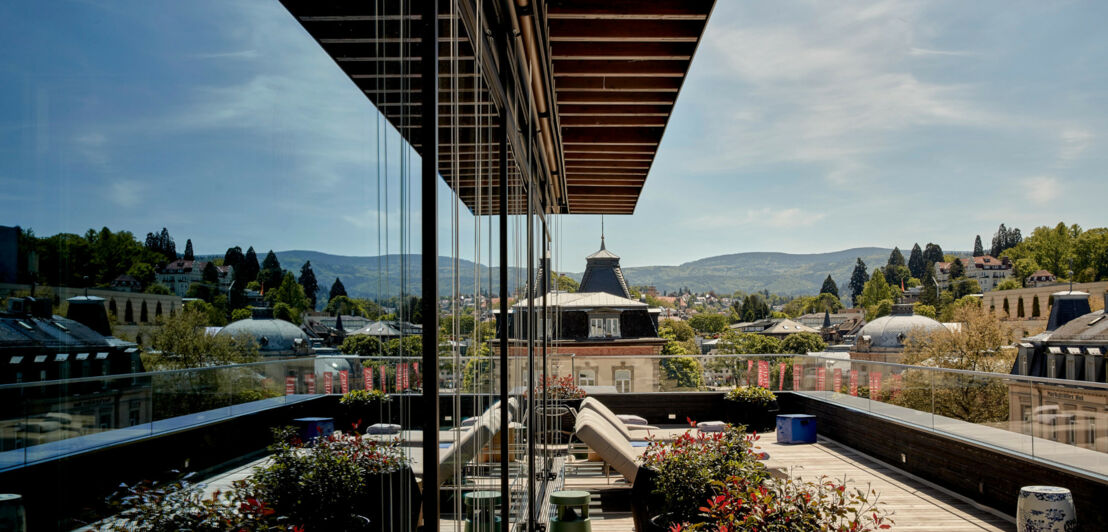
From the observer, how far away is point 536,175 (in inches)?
203

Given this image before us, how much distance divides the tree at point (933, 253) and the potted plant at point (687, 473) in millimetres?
164041

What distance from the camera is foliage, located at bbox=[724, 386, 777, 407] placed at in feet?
35.0

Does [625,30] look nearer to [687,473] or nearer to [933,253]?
[687,473]

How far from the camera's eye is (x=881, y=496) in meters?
6.96

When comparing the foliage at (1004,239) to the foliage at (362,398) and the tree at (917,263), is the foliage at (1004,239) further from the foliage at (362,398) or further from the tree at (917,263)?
the foliage at (362,398)

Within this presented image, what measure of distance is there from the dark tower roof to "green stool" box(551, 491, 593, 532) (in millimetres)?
56885

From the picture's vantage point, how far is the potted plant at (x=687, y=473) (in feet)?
12.1

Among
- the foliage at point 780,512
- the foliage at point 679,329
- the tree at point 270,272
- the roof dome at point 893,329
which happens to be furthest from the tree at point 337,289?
the foliage at point 679,329

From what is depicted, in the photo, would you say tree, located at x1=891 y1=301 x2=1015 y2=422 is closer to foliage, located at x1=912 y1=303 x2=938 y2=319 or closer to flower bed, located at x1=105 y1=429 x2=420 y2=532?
foliage, located at x1=912 y1=303 x2=938 y2=319

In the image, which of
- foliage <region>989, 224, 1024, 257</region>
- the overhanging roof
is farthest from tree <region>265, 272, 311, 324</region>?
foliage <region>989, 224, 1024, 257</region>

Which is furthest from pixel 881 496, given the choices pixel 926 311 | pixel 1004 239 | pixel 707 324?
pixel 1004 239

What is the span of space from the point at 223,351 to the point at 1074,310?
86.0 metres

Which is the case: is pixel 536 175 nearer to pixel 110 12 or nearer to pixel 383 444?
pixel 383 444

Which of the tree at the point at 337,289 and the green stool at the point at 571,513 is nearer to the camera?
the tree at the point at 337,289
